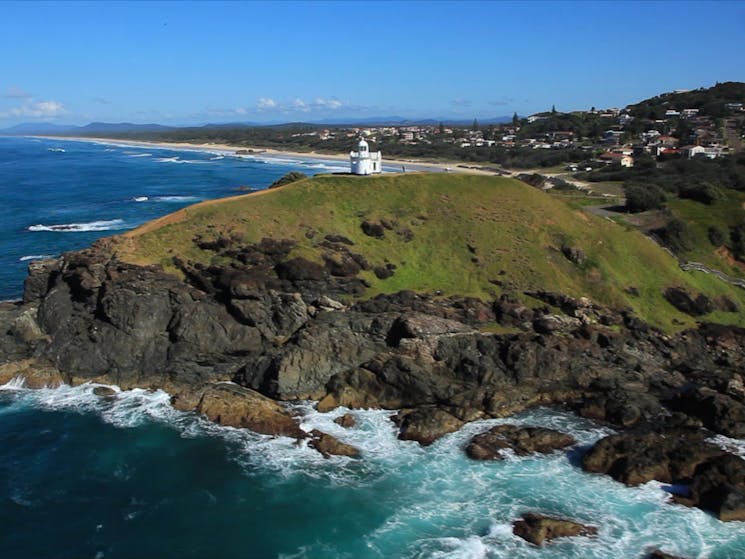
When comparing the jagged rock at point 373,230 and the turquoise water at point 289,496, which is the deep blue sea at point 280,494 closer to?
the turquoise water at point 289,496

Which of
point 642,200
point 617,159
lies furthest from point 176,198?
point 617,159

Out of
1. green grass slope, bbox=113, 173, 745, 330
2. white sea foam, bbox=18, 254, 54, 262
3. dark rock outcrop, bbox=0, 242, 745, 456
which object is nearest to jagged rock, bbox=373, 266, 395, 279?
green grass slope, bbox=113, 173, 745, 330

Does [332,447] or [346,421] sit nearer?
[332,447]

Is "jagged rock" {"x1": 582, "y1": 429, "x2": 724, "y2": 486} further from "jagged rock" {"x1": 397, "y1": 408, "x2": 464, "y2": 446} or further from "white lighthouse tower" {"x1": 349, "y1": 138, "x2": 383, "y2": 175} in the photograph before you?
"white lighthouse tower" {"x1": 349, "y1": 138, "x2": 383, "y2": 175}

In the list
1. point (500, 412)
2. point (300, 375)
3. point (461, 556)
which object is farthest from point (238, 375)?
point (461, 556)

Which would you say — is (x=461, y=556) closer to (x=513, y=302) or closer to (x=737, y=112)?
(x=513, y=302)

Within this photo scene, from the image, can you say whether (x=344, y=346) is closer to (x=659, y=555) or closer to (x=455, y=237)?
(x=455, y=237)
